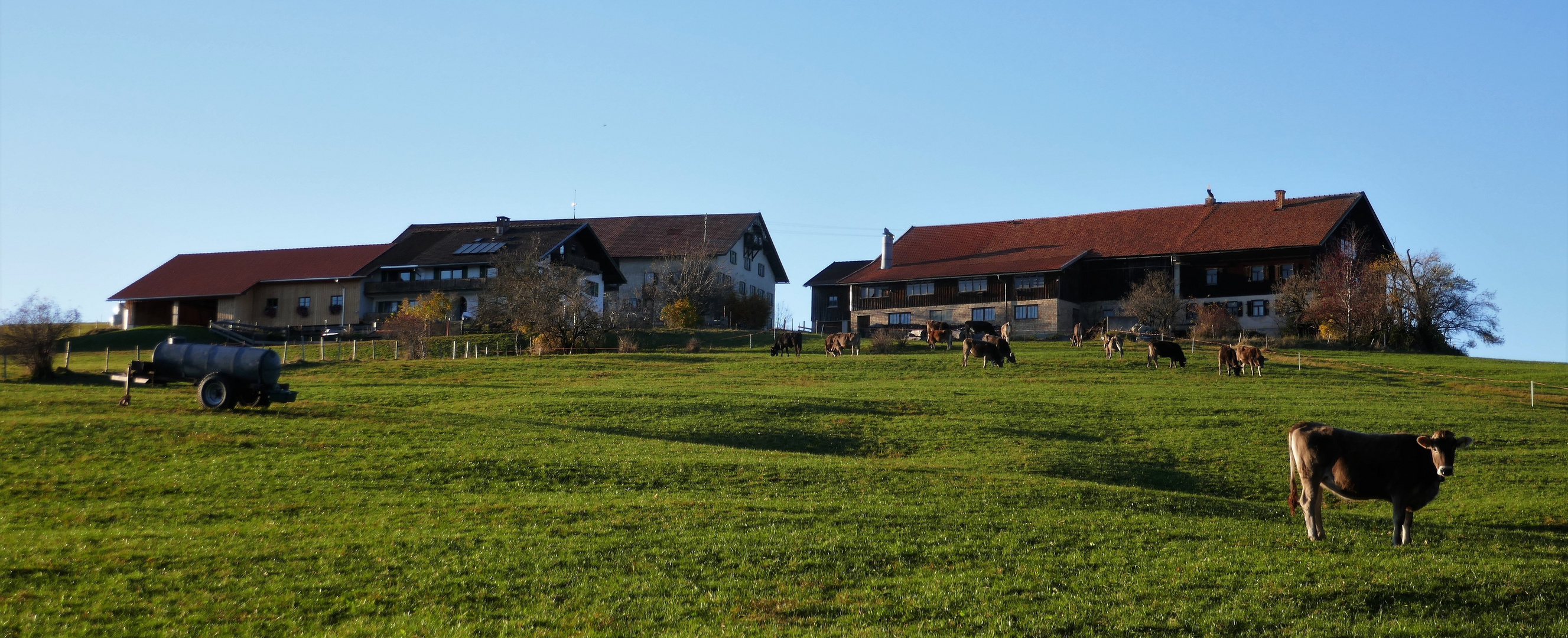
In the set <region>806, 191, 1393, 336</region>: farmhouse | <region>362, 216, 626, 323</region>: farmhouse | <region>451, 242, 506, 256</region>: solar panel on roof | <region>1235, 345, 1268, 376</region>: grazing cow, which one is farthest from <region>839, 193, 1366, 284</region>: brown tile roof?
<region>1235, 345, 1268, 376</region>: grazing cow

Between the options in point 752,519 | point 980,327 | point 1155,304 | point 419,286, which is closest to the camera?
point 752,519

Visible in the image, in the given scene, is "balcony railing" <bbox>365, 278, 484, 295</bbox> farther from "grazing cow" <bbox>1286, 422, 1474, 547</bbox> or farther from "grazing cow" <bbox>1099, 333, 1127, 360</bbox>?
"grazing cow" <bbox>1286, 422, 1474, 547</bbox>

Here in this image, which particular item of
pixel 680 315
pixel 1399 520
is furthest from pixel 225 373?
pixel 680 315

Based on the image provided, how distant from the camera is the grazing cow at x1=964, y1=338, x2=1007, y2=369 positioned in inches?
1877

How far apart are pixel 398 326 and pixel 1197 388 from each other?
44107 millimetres

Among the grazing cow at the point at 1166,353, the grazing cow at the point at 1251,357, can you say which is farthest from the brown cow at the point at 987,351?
the grazing cow at the point at 1251,357

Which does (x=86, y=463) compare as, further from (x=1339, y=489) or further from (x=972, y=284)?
(x=972, y=284)

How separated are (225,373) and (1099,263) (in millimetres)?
61538

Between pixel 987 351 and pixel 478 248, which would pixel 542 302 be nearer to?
pixel 478 248

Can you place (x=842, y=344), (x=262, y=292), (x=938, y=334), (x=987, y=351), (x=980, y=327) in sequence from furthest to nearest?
1. (x=262, y=292)
2. (x=980, y=327)
3. (x=938, y=334)
4. (x=842, y=344)
5. (x=987, y=351)

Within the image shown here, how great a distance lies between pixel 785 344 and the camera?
57.6 metres

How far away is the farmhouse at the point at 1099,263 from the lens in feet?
242

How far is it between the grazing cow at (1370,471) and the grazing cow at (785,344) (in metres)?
40.6

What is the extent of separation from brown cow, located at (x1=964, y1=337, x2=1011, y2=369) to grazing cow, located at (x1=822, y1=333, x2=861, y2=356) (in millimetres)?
8078
